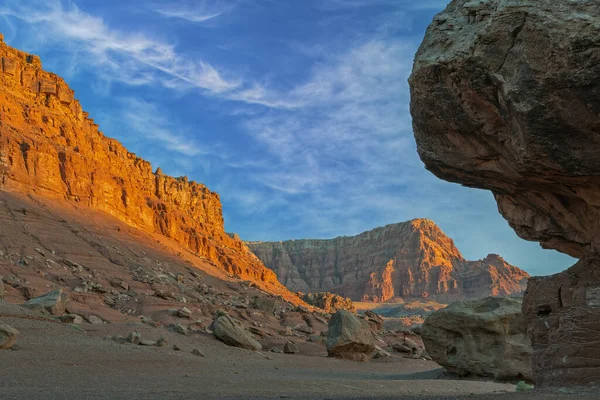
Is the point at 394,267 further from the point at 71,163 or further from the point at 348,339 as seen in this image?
the point at 348,339

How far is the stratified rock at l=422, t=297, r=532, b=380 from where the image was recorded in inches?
634

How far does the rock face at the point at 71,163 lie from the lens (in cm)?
5184

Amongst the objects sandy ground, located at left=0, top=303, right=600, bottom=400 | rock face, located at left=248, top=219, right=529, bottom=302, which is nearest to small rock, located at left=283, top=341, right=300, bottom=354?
sandy ground, located at left=0, top=303, right=600, bottom=400

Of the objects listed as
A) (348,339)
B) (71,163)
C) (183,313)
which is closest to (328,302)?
(71,163)

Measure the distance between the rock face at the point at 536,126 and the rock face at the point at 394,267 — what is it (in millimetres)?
138775

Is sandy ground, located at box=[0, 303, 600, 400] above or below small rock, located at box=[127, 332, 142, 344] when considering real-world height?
below

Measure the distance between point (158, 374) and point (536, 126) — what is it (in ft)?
33.3

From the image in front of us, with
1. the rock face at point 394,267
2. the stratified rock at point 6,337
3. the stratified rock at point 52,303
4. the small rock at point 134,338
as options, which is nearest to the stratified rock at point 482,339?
the small rock at point 134,338

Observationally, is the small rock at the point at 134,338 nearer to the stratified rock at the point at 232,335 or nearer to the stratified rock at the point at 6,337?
the stratified rock at the point at 232,335

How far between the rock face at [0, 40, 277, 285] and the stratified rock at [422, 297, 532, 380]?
139 ft

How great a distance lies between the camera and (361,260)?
164750 millimetres

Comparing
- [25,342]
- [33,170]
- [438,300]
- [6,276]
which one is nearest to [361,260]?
[438,300]

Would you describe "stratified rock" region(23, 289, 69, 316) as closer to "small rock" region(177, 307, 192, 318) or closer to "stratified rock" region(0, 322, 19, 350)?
"stratified rock" region(0, 322, 19, 350)

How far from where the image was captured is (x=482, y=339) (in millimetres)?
16688
